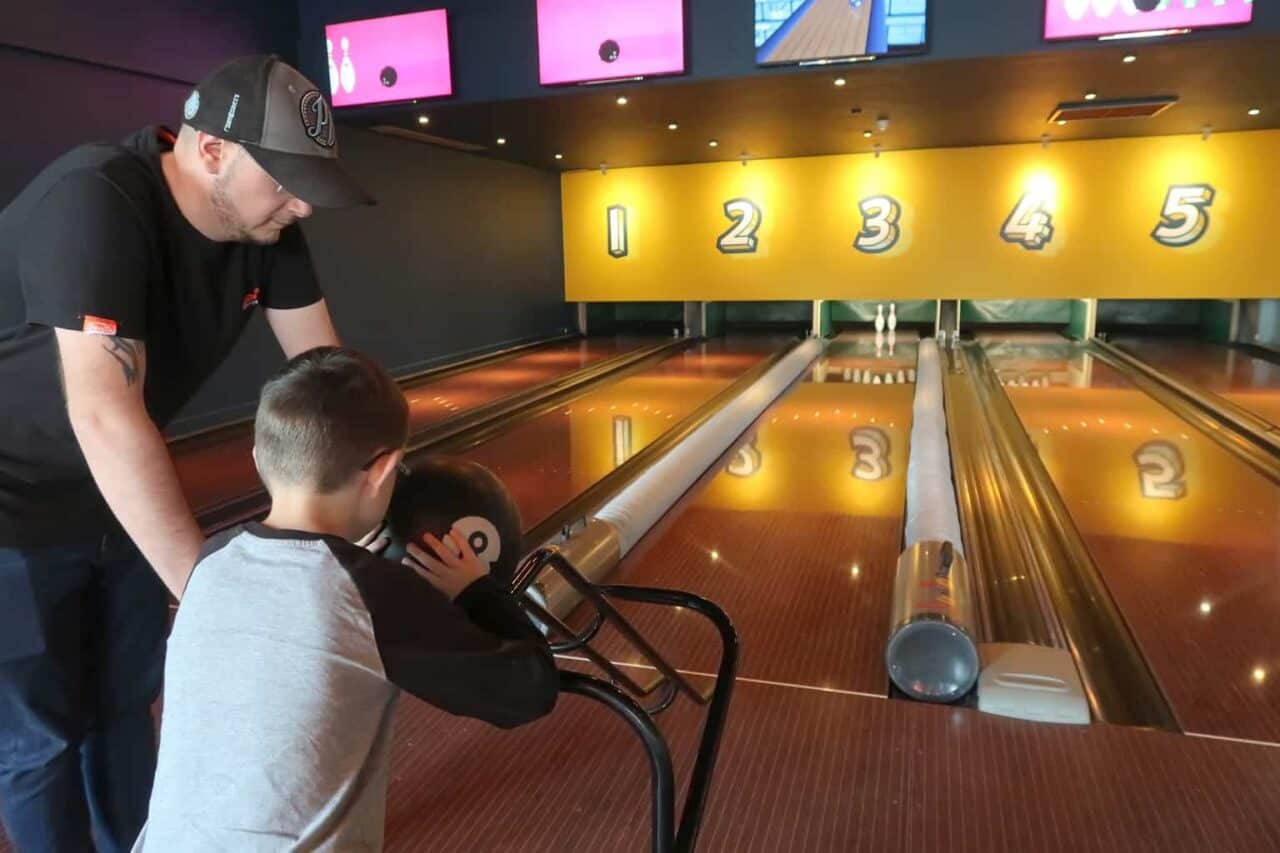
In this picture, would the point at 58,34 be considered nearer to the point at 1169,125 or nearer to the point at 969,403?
the point at 969,403

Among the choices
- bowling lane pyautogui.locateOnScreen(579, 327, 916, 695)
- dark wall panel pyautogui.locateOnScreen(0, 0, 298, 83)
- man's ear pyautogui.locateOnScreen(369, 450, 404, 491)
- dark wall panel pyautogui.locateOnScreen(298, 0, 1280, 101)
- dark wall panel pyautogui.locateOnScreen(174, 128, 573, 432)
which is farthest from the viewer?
dark wall panel pyautogui.locateOnScreen(174, 128, 573, 432)

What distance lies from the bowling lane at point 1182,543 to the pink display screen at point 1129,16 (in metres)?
2.03

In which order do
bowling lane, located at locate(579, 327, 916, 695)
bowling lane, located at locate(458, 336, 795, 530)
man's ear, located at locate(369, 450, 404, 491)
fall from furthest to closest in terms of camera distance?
bowling lane, located at locate(458, 336, 795, 530) < bowling lane, located at locate(579, 327, 916, 695) < man's ear, located at locate(369, 450, 404, 491)

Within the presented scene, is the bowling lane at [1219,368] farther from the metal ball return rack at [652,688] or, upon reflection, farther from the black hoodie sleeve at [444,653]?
the black hoodie sleeve at [444,653]

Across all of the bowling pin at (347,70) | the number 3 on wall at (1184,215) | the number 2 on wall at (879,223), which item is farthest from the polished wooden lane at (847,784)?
the number 3 on wall at (1184,215)

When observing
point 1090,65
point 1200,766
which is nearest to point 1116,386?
point 1090,65

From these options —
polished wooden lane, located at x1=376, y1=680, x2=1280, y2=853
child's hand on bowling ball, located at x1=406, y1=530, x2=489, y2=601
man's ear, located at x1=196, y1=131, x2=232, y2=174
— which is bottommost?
polished wooden lane, located at x1=376, y1=680, x2=1280, y2=853

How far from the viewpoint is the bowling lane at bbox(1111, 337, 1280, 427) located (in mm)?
5575

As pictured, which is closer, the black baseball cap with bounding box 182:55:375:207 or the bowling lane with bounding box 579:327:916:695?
the black baseball cap with bounding box 182:55:375:207

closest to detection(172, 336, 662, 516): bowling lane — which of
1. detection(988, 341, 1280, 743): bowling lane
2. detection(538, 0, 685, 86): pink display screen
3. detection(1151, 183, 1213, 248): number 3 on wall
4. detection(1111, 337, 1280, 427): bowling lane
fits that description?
detection(538, 0, 685, 86): pink display screen

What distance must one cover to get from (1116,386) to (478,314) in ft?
17.5

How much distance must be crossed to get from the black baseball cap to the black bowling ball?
40 centimetres

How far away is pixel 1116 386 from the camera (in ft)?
20.7

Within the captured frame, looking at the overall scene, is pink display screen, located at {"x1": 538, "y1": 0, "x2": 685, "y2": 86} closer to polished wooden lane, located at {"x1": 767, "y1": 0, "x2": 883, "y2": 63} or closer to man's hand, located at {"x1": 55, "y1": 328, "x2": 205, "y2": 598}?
polished wooden lane, located at {"x1": 767, "y1": 0, "x2": 883, "y2": 63}
